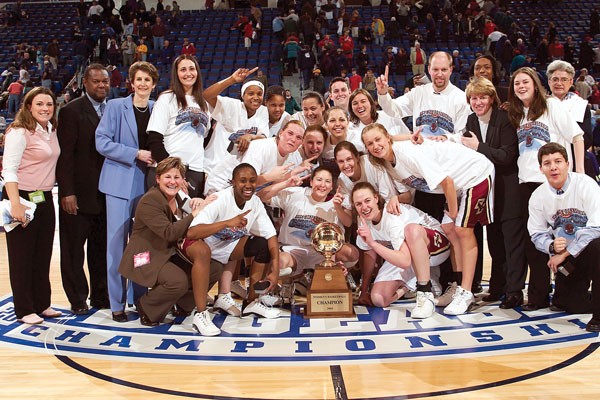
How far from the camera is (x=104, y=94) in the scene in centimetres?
462

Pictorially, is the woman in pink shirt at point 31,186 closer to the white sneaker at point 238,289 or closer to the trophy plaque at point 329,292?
the white sneaker at point 238,289

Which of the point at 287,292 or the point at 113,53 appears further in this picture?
the point at 113,53

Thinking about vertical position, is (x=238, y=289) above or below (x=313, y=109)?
below

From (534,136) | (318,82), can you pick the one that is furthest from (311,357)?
(318,82)

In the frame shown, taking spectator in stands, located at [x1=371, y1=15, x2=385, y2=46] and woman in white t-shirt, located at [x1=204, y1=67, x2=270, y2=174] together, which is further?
spectator in stands, located at [x1=371, y1=15, x2=385, y2=46]

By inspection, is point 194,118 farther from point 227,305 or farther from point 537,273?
point 537,273

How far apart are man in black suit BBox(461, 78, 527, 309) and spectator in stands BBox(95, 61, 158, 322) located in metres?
2.40

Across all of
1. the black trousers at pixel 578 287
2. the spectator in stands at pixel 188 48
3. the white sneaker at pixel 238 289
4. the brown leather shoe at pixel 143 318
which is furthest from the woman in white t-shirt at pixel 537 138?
the spectator in stands at pixel 188 48

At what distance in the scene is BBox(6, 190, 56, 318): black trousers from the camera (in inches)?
167

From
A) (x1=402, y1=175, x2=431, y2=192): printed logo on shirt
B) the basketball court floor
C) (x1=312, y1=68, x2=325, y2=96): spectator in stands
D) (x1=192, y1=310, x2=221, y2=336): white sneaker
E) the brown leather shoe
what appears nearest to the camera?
the basketball court floor

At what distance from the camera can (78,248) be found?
15.0 ft

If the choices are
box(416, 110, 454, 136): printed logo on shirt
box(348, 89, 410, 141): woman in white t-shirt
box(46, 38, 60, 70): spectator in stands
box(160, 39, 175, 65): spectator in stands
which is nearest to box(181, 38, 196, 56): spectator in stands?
box(160, 39, 175, 65): spectator in stands

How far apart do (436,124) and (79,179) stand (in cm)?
280

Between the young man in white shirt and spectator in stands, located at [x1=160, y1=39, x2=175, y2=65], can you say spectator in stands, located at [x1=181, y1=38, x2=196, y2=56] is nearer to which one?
spectator in stands, located at [x1=160, y1=39, x2=175, y2=65]
